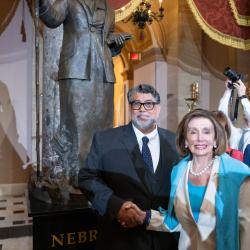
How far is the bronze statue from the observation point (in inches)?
116

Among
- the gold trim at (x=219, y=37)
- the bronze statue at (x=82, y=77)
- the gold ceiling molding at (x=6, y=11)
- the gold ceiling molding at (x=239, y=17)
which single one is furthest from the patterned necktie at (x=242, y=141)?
the gold ceiling molding at (x=6, y=11)

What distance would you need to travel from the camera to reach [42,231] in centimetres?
246

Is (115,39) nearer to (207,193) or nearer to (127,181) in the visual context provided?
(127,181)

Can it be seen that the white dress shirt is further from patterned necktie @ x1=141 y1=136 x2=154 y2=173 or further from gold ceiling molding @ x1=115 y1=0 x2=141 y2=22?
gold ceiling molding @ x1=115 y1=0 x2=141 y2=22

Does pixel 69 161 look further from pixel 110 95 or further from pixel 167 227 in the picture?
pixel 167 227

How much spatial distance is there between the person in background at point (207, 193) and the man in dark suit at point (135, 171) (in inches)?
7.1

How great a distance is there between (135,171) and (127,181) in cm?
7

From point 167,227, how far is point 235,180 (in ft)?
1.40

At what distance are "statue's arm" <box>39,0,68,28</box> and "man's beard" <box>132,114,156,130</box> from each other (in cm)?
130

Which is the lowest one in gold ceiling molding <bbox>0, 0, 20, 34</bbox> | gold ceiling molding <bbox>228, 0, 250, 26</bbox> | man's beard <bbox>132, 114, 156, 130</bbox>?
man's beard <bbox>132, 114, 156, 130</bbox>

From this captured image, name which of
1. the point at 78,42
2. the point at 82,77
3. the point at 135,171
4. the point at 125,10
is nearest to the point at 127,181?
the point at 135,171

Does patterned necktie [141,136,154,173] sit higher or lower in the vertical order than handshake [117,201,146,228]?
higher

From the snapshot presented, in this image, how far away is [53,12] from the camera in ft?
8.98

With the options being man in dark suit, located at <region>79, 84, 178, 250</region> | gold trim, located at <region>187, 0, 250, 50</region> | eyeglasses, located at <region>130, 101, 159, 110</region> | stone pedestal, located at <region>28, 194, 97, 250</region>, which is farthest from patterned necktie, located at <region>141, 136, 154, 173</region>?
gold trim, located at <region>187, 0, 250, 50</region>
